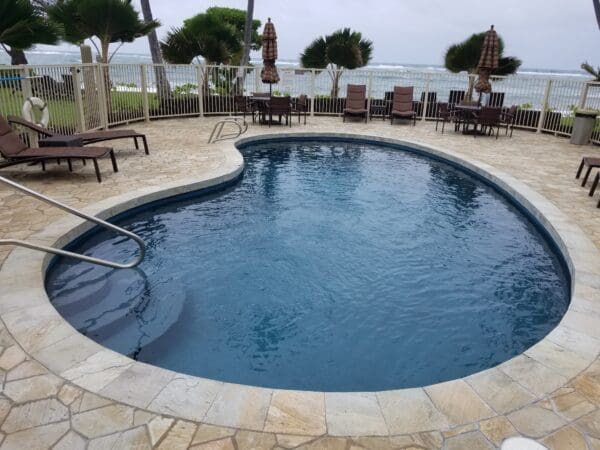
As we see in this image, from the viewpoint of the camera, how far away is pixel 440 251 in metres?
5.38

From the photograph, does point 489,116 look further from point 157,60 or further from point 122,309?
point 157,60

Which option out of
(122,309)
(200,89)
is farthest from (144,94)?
(122,309)

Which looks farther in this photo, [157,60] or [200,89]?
[157,60]

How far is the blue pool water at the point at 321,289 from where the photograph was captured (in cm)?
349

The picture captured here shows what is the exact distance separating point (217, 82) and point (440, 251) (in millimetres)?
10715

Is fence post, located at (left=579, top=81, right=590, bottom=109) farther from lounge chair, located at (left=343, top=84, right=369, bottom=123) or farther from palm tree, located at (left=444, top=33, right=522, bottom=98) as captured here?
lounge chair, located at (left=343, top=84, right=369, bottom=123)

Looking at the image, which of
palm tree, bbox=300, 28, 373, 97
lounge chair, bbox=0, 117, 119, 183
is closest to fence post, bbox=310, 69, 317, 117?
palm tree, bbox=300, 28, 373, 97

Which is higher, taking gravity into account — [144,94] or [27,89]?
[27,89]

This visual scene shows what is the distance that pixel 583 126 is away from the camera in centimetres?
1089

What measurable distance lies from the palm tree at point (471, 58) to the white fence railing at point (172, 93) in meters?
0.84

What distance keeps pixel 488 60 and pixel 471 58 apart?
3967 mm

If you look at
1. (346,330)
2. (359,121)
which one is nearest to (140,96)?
(359,121)

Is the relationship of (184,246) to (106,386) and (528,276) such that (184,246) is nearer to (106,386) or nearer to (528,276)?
(106,386)

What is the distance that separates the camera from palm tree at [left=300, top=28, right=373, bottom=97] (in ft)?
53.9
